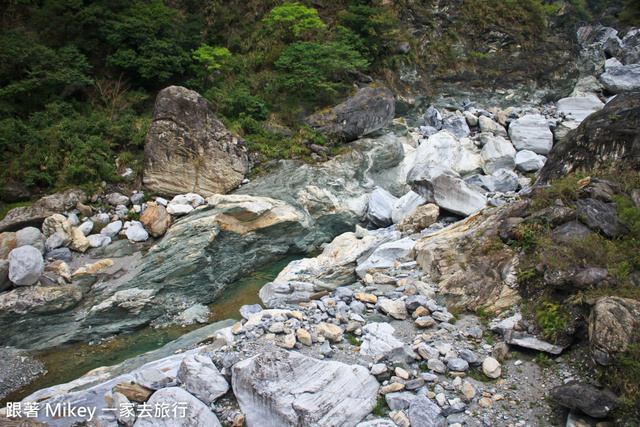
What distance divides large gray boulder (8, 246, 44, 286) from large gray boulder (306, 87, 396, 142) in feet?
34.7

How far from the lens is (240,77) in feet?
56.0

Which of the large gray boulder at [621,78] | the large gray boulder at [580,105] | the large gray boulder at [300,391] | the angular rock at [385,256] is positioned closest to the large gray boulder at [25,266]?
the large gray boulder at [300,391]

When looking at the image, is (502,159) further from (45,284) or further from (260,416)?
(45,284)

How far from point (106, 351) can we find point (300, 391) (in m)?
5.90

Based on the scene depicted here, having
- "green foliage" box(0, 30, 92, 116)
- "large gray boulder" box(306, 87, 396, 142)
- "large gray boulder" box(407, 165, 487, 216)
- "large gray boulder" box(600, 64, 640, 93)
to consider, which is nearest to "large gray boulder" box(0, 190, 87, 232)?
"green foliage" box(0, 30, 92, 116)

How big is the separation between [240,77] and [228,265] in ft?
34.4

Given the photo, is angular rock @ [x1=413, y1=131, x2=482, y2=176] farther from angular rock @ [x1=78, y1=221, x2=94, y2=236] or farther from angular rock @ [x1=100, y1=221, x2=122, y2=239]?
angular rock @ [x1=78, y1=221, x2=94, y2=236]

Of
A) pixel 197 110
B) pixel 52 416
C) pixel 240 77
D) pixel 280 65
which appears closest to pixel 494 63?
pixel 280 65

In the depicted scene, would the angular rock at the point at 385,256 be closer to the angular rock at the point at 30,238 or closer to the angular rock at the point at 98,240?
the angular rock at the point at 98,240

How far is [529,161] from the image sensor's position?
13.4 metres

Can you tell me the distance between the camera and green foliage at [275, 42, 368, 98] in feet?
51.2

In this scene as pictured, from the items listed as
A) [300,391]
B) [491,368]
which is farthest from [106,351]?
[491,368]

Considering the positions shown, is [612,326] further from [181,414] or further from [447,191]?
[447,191]

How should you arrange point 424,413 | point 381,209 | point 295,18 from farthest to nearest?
point 295,18
point 381,209
point 424,413
